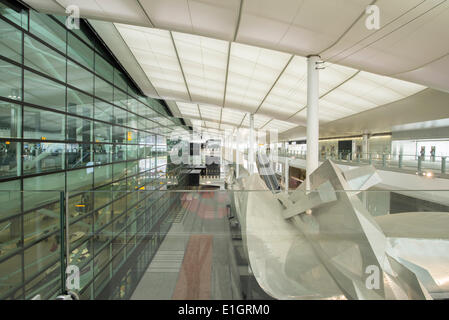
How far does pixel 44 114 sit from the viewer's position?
25.0 ft

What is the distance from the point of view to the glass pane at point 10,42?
20.1ft

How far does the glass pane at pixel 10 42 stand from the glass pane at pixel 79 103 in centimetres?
235

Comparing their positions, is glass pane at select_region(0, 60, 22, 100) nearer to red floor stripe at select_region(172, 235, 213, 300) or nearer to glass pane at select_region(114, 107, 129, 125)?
glass pane at select_region(114, 107, 129, 125)

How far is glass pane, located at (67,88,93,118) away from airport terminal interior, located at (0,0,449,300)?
10 cm

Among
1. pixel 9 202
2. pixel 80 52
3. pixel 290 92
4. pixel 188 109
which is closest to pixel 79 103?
pixel 80 52

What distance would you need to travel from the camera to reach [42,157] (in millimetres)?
7418

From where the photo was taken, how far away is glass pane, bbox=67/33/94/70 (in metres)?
9.05

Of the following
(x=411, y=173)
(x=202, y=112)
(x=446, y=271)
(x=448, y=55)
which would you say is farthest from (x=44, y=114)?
(x=202, y=112)

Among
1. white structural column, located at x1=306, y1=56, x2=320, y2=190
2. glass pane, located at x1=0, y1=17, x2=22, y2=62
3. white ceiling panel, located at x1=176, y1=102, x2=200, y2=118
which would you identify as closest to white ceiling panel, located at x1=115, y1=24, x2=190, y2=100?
glass pane, located at x1=0, y1=17, x2=22, y2=62

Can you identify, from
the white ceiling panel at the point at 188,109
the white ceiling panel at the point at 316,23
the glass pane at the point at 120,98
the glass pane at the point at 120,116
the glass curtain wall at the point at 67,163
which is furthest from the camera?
the white ceiling panel at the point at 188,109

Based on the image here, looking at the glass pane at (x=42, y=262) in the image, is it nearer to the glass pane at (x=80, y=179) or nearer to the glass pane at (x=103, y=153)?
the glass pane at (x=80, y=179)

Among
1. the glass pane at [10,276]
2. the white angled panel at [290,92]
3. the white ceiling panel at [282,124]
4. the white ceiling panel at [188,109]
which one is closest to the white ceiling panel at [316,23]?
the white angled panel at [290,92]

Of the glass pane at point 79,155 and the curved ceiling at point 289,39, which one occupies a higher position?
the curved ceiling at point 289,39
